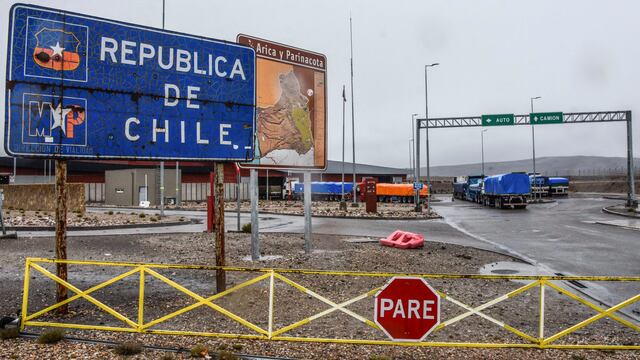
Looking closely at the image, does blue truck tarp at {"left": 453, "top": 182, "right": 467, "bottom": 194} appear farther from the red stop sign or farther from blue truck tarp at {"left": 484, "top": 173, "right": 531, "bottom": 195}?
the red stop sign

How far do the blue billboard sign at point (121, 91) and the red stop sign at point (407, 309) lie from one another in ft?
15.1

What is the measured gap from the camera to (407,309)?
19.7ft

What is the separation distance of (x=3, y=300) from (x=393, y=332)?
23.1 feet

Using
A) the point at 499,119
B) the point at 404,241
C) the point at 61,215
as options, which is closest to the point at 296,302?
the point at 61,215

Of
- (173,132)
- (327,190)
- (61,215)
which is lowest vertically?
(61,215)

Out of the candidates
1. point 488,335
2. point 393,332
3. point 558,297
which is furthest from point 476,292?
point 393,332

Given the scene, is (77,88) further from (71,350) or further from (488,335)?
(488,335)

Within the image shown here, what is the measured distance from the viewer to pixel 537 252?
15.6 m

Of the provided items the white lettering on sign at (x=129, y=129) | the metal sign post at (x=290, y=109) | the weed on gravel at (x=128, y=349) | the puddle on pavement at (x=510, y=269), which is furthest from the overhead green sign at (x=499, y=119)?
the weed on gravel at (x=128, y=349)

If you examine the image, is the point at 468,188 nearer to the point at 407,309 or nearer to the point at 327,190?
the point at 327,190

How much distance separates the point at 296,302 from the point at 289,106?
7.22 meters

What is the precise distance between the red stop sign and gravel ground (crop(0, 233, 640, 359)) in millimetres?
304

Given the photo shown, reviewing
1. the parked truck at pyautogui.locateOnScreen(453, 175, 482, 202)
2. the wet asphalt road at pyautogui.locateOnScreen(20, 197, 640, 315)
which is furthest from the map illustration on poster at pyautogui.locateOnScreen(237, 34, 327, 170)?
the parked truck at pyautogui.locateOnScreen(453, 175, 482, 202)

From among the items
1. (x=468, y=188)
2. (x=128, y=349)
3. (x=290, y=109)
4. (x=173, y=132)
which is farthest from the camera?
(x=468, y=188)
